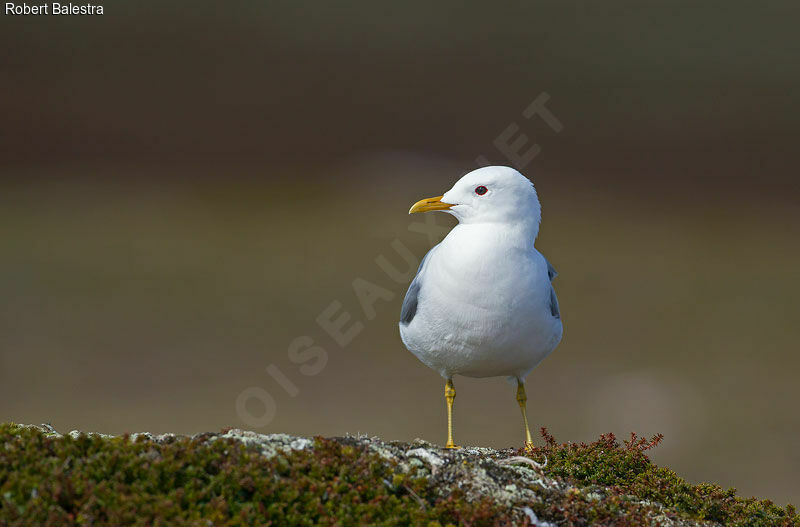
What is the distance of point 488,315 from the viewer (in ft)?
19.8

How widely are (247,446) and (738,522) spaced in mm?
3443

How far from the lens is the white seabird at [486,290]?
609cm

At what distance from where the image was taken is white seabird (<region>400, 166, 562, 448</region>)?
6.09 m

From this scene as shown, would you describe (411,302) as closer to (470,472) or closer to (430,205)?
(430,205)

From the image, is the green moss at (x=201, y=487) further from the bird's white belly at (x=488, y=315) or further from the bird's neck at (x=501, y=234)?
the bird's neck at (x=501, y=234)

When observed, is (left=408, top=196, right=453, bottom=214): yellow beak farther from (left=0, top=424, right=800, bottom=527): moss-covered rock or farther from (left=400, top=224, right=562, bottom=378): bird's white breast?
(left=0, top=424, right=800, bottom=527): moss-covered rock

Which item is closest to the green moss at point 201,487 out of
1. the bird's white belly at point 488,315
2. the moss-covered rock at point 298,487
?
the moss-covered rock at point 298,487

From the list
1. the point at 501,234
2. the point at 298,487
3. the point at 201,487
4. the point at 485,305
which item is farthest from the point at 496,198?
the point at 201,487

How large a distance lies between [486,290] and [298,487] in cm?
247

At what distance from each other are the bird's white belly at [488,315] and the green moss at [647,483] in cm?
83

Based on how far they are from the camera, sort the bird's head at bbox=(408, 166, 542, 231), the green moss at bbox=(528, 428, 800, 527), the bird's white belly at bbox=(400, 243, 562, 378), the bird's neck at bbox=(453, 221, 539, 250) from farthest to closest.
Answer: the bird's head at bbox=(408, 166, 542, 231), the bird's neck at bbox=(453, 221, 539, 250), the bird's white belly at bbox=(400, 243, 562, 378), the green moss at bbox=(528, 428, 800, 527)

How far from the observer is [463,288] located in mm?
6145

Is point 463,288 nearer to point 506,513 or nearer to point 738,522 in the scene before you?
point 506,513

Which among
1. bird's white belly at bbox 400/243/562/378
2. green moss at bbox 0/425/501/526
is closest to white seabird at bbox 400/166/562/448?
bird's white belly at bbox 400/243/562/378
